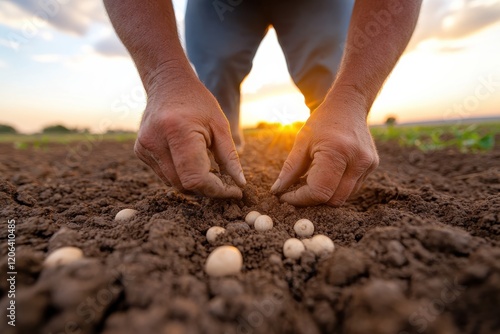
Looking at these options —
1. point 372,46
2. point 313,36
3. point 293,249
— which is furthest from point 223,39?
point 293,249

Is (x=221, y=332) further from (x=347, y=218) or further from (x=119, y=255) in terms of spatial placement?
(x=347, y=218)

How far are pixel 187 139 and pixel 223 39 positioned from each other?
2615 millimetres

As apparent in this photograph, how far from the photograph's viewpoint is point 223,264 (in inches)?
49.4

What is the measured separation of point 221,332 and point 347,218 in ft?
3.67

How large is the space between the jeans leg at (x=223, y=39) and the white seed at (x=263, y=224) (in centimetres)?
273

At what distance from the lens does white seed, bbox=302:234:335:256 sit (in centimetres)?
144

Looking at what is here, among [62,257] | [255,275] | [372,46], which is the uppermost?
[372,46]

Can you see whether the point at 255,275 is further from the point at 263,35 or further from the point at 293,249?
the point at 263,35

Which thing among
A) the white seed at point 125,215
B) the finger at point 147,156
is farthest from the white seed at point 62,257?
the finger at point 147,156

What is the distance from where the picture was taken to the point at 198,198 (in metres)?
2.08

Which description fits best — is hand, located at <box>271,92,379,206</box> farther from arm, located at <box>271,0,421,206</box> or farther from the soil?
the soil

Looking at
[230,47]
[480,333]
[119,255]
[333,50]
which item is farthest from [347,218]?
[230,47]

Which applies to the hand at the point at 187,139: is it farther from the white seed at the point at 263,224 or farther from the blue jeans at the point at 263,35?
the blue jeans at the point at 263,35

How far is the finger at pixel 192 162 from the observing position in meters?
1.62
